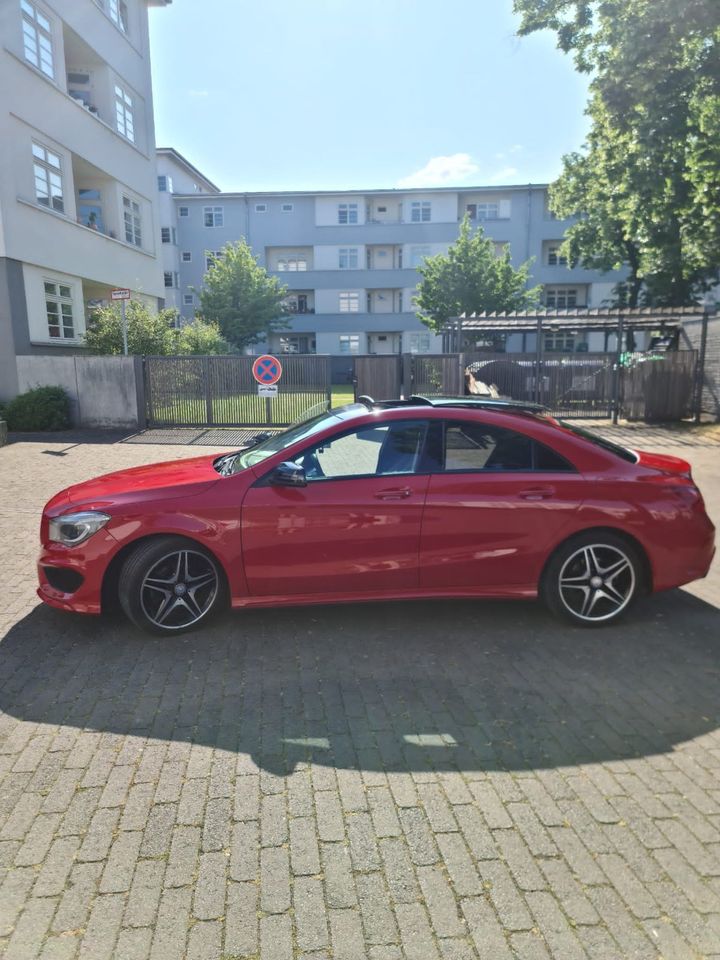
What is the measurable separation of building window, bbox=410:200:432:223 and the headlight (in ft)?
143

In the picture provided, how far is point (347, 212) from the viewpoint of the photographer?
4462cm

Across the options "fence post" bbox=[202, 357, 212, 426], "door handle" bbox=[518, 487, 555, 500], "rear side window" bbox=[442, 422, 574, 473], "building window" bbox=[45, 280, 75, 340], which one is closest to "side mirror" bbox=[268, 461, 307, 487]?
"rear side window" bbox=[442, 422, 574, 473]

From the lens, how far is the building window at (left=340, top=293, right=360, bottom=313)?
44938 millimetres

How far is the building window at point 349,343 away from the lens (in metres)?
45.3

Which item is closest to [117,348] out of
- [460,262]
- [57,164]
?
[57,164]

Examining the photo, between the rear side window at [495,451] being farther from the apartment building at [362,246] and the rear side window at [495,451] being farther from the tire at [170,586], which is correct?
the apartment building at [362,246]

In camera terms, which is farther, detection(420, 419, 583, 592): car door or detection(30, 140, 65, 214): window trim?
detection(30, 140, 65, 214): window trim

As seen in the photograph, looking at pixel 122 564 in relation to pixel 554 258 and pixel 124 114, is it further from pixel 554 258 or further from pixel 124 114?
pixel 554 258

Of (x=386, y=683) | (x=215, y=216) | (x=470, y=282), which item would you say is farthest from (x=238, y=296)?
(x=386, y=683)

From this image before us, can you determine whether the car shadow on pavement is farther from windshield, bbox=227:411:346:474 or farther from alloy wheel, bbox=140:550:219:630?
windshield, bbox=227:411:346:474

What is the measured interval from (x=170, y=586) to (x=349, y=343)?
4237 cm

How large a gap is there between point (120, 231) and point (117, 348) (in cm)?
756

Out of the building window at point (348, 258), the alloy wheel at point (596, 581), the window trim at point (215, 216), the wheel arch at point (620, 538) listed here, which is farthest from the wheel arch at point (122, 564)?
the window trim at point (215, 216)

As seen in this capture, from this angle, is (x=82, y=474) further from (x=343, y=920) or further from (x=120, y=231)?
(x=120, y=231)
